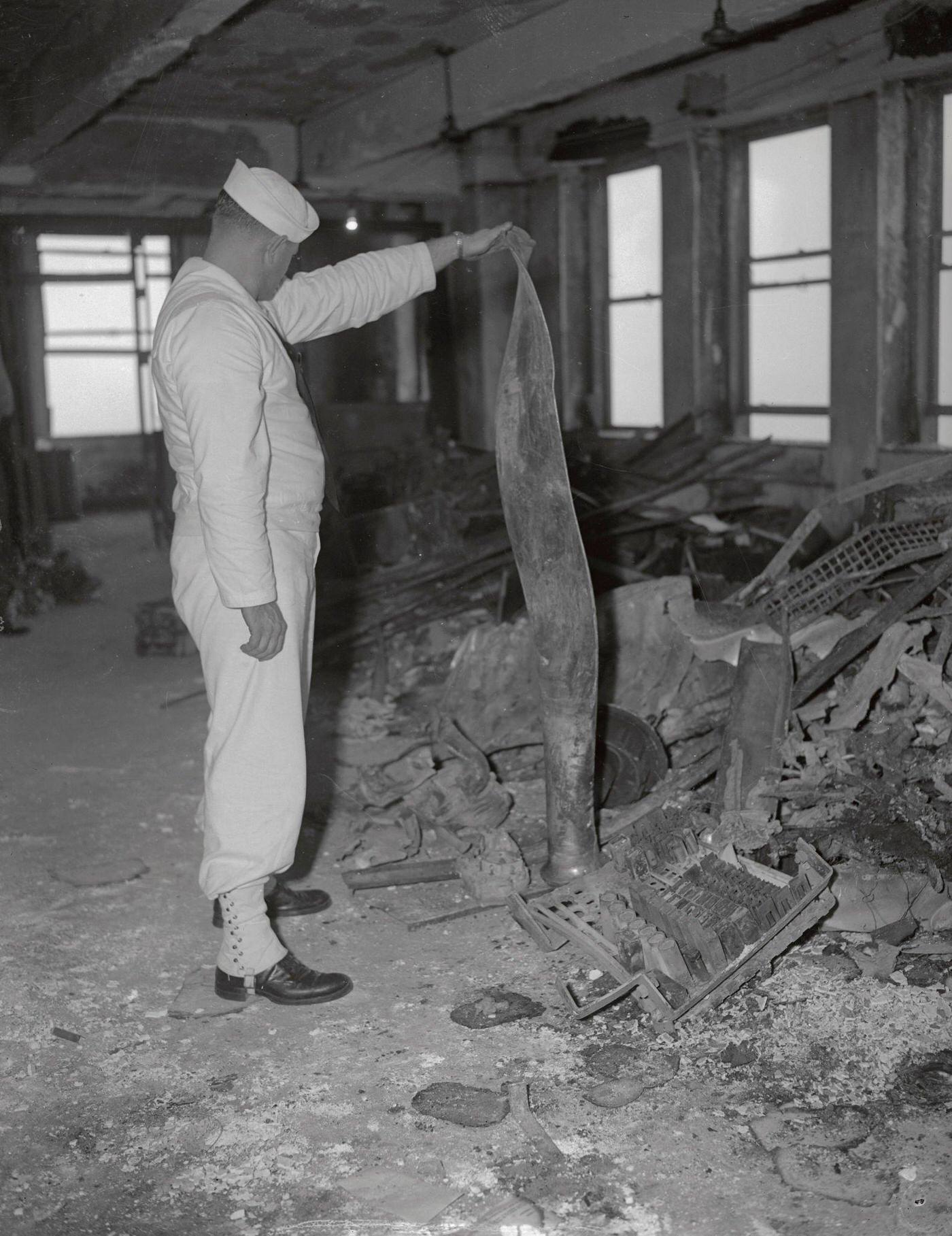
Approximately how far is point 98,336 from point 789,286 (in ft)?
31.6

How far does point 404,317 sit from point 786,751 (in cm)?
919

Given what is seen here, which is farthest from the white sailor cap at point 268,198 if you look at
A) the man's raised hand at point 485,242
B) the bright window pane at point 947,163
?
the bright window pane at point 947,163

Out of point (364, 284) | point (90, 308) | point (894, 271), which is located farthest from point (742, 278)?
point (90, 308)

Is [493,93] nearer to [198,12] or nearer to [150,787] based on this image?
[198,12]

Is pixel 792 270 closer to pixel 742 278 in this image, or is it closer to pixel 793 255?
pixel 793 255

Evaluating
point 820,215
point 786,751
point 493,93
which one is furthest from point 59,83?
point 786,751

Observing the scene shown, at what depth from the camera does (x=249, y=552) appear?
2.96 metres

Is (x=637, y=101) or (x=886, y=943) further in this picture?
(x=637, y=101)

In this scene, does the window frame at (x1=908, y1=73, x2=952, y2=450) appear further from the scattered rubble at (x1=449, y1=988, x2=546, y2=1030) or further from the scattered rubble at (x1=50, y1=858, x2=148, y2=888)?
the scattered rubble at (x1=50, y1=858, x2=148, y2=888)

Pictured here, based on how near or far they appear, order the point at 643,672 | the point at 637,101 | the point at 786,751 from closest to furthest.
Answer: the point at 786,751 → the point at 643,672 → the point at 637,101

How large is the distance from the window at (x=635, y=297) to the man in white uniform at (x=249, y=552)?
21.2 feet

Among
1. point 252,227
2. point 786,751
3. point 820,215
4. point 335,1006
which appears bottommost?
point 335,1006

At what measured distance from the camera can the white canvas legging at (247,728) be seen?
10.3 ft

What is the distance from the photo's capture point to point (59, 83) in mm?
8203
